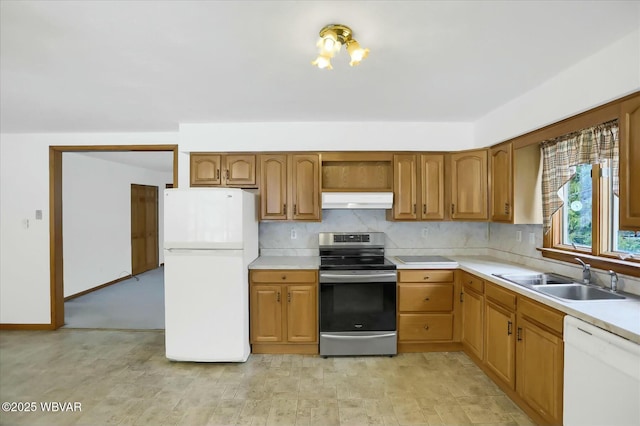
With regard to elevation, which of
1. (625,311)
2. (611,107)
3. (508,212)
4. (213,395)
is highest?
(611,107)

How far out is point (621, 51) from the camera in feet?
5.87

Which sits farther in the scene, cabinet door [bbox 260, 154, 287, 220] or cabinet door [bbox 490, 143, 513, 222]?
cabinet door [bbox 260, 154, 287, 220]

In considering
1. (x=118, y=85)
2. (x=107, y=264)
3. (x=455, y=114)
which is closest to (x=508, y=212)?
(x=455, y=114)

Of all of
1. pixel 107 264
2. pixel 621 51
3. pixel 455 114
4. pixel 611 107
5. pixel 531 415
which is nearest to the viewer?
pixel 621 51

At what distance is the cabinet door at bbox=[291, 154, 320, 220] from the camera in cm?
343

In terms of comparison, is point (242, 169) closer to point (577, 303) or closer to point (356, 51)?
point (356, 51)

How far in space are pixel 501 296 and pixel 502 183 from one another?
1128 millimetres

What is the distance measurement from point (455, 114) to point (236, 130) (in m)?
2.22

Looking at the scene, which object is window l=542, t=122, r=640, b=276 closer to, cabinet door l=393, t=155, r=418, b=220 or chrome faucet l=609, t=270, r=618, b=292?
chrome faucet l=609, t=270, r=618, b=292

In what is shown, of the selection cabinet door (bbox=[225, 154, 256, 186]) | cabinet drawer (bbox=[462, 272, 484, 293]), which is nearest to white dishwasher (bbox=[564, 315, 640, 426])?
cabinet drawer (bbox=[462, 272, 484, 293])

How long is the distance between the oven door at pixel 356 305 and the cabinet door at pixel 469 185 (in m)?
1.04

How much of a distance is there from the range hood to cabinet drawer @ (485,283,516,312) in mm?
1258

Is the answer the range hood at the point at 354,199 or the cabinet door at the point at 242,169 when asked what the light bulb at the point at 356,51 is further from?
the cabinet door at the point at 242,169

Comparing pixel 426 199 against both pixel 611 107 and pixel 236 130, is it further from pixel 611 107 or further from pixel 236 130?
pixel 236 130
